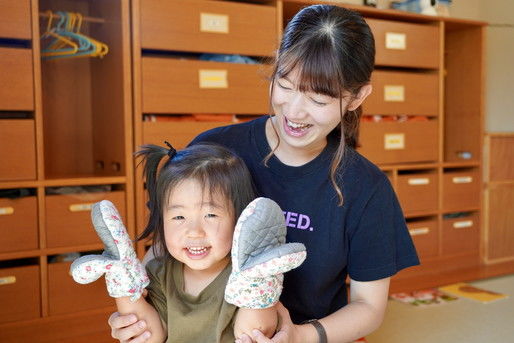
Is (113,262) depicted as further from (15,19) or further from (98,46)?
(98,46)

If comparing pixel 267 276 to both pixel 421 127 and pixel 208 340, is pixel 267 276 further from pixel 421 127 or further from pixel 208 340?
pixel 421 127

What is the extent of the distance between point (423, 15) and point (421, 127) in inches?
22.9

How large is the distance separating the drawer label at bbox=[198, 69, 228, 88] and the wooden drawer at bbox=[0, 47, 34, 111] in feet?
2.14

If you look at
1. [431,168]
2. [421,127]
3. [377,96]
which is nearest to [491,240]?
[431,168]

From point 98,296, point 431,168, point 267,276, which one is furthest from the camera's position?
point 431,168

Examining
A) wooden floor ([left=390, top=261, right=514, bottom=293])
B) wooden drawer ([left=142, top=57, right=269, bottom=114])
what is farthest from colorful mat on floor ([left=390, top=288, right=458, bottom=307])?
wooden drawer ([left=142, top=57, right=269, bottom=114])

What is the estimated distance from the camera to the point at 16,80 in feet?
6.79

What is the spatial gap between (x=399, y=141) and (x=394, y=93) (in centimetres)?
25

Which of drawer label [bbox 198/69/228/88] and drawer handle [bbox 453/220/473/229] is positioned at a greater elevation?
drawer label [bbox 198/69/228/88]

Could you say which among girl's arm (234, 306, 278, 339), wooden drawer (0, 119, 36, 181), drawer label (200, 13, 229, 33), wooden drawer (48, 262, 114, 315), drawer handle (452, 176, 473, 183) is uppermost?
drawer label (200, 13, 229, 33)

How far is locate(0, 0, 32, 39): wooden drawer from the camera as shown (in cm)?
203

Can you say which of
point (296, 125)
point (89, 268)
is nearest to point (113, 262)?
point (89, 268)

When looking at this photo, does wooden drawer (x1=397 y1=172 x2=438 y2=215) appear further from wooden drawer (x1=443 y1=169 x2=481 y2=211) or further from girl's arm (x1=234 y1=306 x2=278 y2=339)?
girl's arm (x1=234 y1=306 x2=278 y2=339)

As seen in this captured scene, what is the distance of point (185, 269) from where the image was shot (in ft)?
3.74
